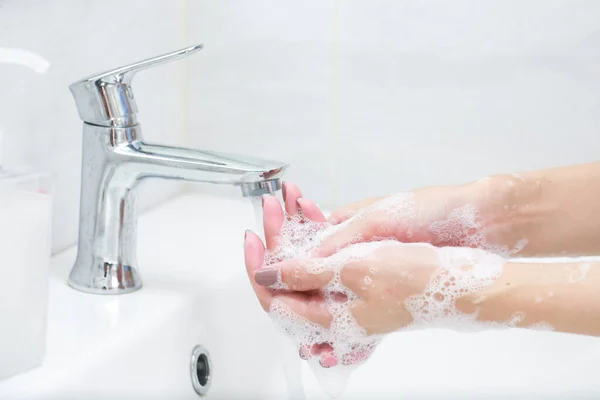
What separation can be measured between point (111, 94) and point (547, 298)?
16.1 inches

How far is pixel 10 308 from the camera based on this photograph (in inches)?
21.3

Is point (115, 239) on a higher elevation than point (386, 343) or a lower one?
higher

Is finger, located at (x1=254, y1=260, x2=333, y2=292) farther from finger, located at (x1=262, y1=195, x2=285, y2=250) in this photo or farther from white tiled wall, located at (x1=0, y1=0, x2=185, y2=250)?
white tiled wall, located at (x1=0, y1=0, x2=185, y2=250)

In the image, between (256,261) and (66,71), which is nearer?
(256,261)

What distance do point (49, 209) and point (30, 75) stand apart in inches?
10.0

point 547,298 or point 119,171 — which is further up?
point 119,171

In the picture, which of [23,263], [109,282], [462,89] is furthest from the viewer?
[462,89]

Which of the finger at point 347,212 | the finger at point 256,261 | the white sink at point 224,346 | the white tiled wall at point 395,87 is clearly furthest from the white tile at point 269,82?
the finger at point 256,261

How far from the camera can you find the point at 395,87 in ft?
3.31

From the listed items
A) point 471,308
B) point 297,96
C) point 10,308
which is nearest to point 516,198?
point 471,308

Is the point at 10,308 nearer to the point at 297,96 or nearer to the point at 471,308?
the point at 471,308

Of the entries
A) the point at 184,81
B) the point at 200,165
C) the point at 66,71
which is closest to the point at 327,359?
the point at 200,165

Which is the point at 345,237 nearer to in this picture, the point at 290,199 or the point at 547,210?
the point at 290,199

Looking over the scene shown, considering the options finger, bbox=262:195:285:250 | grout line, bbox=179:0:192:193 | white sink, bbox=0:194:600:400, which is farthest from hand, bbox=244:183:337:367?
grout line, bbox=179:0:192:193
